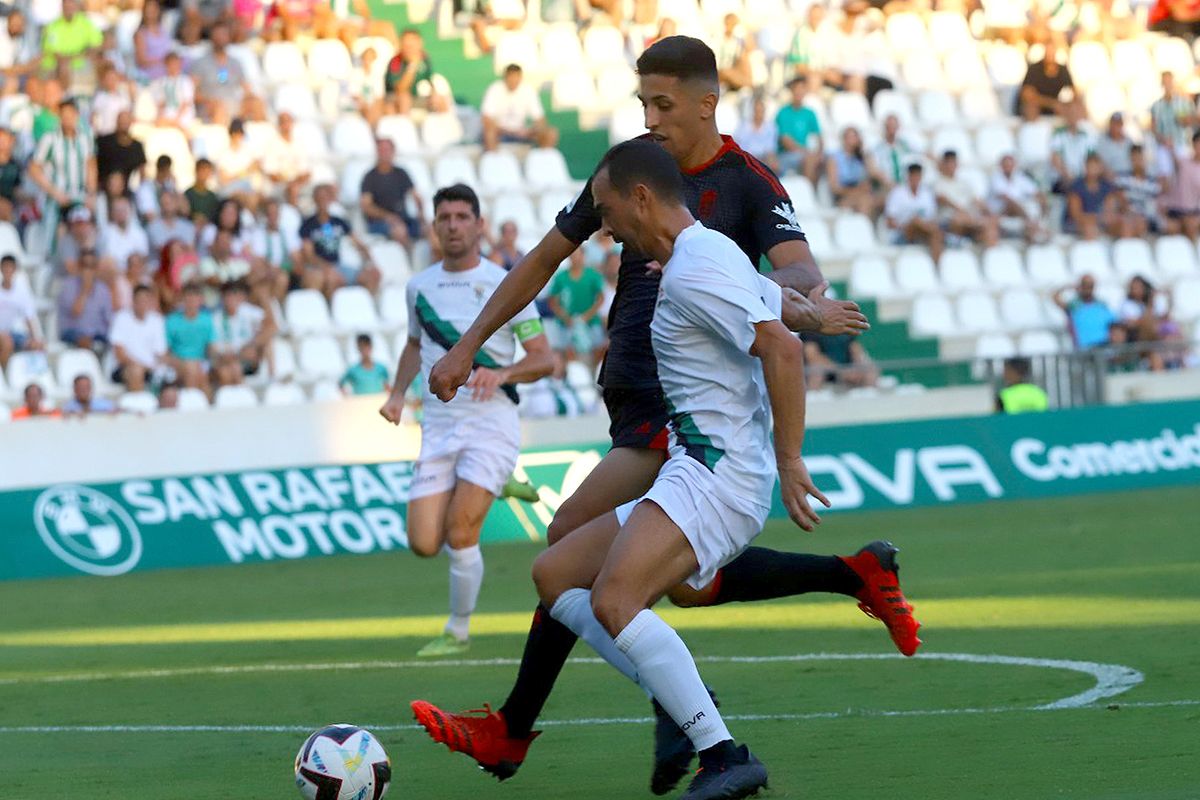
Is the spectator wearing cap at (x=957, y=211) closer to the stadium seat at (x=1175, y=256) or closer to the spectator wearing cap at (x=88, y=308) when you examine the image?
the stadium seat at (x=1175, y=256)

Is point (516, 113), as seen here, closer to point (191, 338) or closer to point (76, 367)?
point (191, 338)

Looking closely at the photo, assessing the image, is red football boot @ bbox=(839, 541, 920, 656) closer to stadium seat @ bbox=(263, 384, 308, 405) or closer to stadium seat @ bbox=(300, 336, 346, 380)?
stadium seat @ bbox=(263, 384, 308, 405)

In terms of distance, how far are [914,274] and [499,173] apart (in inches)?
202

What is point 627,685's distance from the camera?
9523mm

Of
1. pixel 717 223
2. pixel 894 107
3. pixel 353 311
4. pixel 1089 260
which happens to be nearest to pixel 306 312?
pixel 353 311

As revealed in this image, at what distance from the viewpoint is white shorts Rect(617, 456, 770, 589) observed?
627cm

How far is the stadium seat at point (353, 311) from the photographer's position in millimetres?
21688

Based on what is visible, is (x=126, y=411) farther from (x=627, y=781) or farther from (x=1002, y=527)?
(x=627, y=781)

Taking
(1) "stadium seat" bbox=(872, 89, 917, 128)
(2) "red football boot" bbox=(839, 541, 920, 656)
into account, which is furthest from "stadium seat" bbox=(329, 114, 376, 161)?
(2) "red football boot" bbox=(839, 541, 920, 656)

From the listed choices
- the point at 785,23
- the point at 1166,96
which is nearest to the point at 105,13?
the point at 785,23

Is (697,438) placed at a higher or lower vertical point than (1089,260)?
higher

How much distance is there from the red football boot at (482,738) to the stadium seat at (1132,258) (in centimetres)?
2015

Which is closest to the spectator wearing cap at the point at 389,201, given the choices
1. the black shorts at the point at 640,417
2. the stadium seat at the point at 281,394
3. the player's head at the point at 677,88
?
the stadium seat at the point at 281,394

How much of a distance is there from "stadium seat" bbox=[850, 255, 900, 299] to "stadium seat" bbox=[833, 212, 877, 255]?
216 mm
